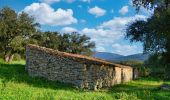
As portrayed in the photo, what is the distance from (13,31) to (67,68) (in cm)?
3843

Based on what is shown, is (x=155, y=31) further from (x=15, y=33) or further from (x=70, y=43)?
(x=70, y=43)

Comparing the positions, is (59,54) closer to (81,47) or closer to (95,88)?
(95,88)

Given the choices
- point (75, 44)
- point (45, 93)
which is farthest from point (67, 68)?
point (75, 44)

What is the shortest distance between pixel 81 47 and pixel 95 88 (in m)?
64.5

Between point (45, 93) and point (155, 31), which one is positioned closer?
point (45, 93)

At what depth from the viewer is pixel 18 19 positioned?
7600cm

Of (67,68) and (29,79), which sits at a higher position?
(67,68)

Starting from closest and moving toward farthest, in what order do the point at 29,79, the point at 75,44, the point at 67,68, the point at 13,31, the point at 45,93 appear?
the point at 45,93 → the point at 29,79 → the point at 67,68 → the point at 13,31 → the point at 75,44

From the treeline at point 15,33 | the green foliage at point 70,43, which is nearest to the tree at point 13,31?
Result: the treeline at point 15,33

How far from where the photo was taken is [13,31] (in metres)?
74.2

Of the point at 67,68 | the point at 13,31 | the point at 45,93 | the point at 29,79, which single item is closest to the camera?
the point at 45,93

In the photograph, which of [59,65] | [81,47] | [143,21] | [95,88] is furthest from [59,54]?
[81,47]

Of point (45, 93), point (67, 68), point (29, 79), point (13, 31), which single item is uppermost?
point (13, 31)

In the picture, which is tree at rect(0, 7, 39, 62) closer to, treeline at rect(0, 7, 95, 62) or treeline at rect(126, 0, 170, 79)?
treeline at rect(0, 7, 95, 62)
